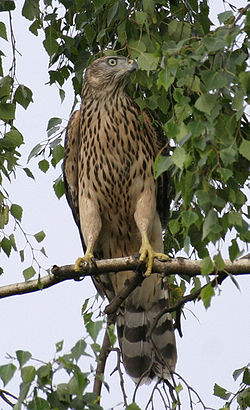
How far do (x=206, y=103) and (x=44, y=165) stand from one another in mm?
2022

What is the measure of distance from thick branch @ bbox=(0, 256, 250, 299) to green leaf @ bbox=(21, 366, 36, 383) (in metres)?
1.07

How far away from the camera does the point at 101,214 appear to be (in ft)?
19.6

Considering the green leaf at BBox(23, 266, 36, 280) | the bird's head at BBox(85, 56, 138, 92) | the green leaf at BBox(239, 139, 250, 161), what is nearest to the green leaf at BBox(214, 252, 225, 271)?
the green leaf at BBox(239, 139, 250, 161)

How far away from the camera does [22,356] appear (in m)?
3.38

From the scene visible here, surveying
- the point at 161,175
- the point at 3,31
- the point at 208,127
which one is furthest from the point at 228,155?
the point at 161,175

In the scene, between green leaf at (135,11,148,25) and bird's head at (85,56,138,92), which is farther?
bird's head at (85,56,138,92)

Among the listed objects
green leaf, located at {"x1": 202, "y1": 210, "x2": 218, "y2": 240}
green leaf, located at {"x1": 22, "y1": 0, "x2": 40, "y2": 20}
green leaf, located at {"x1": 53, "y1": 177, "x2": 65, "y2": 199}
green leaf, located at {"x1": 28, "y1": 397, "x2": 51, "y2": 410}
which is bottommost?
green leaf, located at {"x1": 28, "y1": 397, "x2": 51, "y2": 410}

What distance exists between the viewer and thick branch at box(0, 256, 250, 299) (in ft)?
14.1

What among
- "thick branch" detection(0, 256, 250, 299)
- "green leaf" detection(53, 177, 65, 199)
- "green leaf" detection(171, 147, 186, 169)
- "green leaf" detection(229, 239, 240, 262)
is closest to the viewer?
"green leaf" detection(171, 147, 186, 169)

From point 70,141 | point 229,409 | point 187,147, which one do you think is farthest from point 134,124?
point 187,147

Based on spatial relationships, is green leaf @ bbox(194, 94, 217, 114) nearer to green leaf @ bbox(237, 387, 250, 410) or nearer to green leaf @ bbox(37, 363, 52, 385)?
green leaf @ bbox(37, 363, 52, 385)

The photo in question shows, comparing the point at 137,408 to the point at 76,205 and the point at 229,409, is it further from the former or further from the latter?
the point at 76,205

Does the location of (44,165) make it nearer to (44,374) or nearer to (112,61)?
(112,61)

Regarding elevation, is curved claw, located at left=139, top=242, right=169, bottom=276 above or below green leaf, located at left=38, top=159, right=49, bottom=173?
below
